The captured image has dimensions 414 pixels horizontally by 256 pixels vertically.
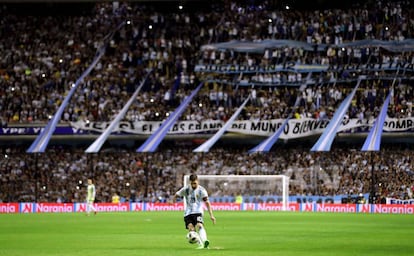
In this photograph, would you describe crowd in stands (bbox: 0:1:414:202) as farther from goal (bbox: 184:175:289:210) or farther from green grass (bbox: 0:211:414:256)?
green grass (bbox: 0:211:414:256)

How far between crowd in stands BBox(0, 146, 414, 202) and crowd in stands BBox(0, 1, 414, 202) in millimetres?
88

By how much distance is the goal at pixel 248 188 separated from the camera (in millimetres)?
59969

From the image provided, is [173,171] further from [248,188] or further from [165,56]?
[165,56]

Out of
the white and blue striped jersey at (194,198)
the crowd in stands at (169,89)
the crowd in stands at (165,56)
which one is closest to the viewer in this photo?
the white and blue striped jersey at (194,198)

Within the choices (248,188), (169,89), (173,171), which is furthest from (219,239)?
(169,89)

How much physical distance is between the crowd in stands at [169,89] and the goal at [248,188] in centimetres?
190

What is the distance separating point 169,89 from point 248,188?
10.5m

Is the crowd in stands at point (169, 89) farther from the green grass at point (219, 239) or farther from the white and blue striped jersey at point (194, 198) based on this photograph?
the white and blue striped jersey at point (194, 198)

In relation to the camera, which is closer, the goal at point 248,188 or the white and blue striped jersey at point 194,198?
the white and blue striped jersey at point 194,198

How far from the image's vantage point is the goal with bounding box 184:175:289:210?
59969mm

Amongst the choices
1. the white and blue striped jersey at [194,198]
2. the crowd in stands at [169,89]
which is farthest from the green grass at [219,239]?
the crowd in stands at [169,89]

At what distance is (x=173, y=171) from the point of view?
65000mm

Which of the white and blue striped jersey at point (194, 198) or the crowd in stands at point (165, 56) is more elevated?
the crowd in stands at point (165, 56)

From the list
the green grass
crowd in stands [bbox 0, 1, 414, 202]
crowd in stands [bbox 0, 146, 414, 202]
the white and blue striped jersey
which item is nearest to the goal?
crowd in stands [bbox 0, 146, 414, 202]
